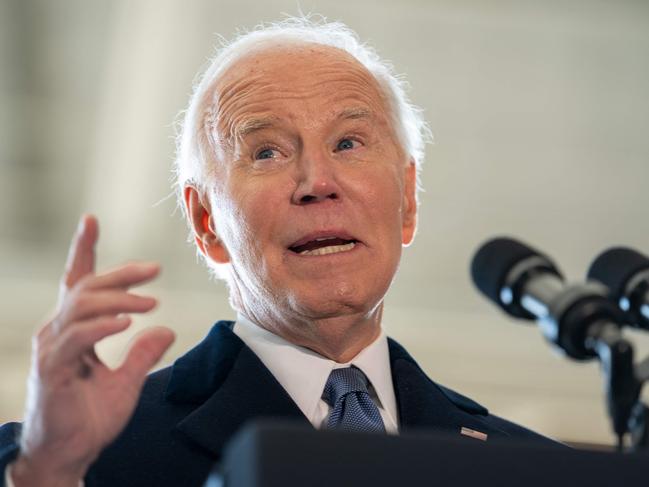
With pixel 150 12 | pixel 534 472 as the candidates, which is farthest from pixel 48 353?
pixel 150 12

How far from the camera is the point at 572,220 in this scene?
7.12m

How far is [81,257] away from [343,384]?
85 centimetres

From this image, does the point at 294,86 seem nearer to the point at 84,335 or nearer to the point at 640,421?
the point at 84,335

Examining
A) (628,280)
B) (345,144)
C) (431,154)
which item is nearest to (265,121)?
(345,144)

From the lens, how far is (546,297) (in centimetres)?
166

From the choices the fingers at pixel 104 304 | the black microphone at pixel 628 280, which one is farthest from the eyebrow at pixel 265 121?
the fingers at pixel 104 304

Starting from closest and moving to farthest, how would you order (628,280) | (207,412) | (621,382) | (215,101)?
(621,382)
(628,280)
(207,412)
(215,101)

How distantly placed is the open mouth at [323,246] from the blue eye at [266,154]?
222mm

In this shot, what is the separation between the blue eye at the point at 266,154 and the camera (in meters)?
2.54

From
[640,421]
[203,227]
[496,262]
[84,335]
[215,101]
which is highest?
[215,101]

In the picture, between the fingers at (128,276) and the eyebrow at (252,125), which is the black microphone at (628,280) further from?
the eyebrow at (252,125)

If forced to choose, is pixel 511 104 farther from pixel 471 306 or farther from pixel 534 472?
pixel 534 472

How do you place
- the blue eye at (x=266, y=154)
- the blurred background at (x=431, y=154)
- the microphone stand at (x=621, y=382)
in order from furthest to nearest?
the blurred background at (x=431, y=154), the blue eye at (x=266, y=154), the microphone stand at (x=621, y=382)

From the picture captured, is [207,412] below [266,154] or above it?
below
